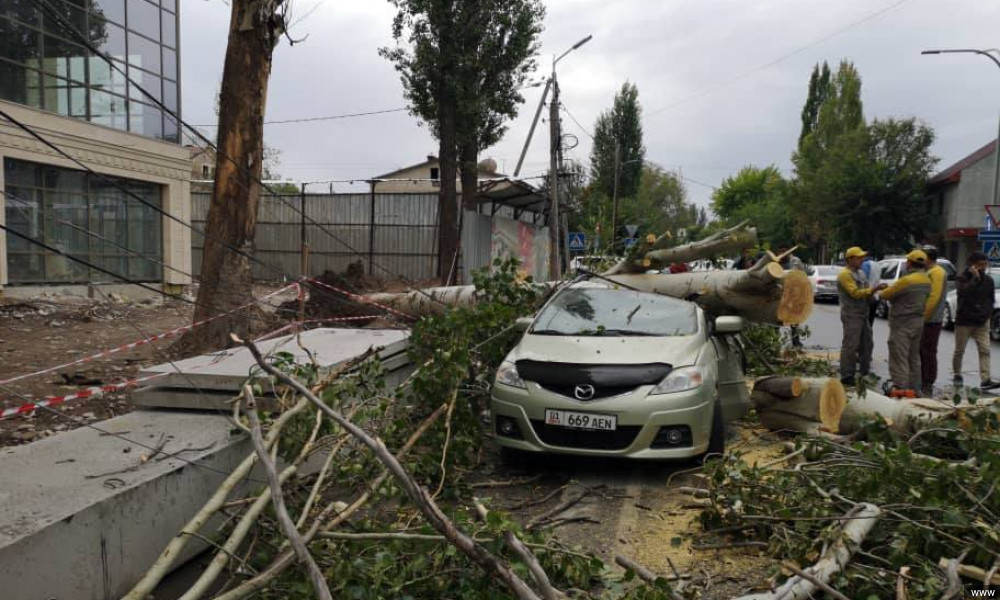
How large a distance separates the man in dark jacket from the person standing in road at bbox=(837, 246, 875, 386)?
1.36 metres

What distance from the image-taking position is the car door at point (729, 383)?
6.20 m

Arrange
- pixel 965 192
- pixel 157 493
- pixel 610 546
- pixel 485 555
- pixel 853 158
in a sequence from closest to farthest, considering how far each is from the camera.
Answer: pixel 485 555 → pixel 157 493 → pixel 610 546 → pixel 965 192 → pixel 853 158

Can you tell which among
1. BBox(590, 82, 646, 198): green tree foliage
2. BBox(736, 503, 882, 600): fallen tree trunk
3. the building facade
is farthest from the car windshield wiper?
BBox(590, 82, 646, 198): green tree foliage

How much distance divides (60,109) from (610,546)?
1648cm

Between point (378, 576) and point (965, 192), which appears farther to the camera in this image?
point (965, 192)

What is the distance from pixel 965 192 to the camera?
36.7 metres

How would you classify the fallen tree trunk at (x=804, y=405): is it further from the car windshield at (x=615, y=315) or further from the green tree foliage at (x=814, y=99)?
the green tree foliage at (x=814, y=99)

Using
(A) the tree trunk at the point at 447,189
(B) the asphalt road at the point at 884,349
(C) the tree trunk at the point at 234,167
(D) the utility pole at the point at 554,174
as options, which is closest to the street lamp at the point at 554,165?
(D) the utility pole at the point at 554,174

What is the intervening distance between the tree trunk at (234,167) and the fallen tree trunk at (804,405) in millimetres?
5701

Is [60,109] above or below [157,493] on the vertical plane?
above

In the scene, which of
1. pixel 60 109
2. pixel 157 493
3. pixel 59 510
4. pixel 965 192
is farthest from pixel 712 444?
pixel 965 192

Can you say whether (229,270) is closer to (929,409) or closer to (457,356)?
(457,356)

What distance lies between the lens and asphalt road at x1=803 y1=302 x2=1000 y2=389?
1035 cm

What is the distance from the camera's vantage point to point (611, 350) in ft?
18.3
